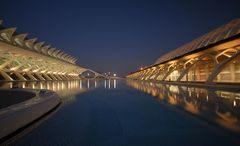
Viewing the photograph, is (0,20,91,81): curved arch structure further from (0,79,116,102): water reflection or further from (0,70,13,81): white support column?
(0,79,116,102): water reflection

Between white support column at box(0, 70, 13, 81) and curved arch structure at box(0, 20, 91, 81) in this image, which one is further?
white support column at box(0, 70, 13, 81)

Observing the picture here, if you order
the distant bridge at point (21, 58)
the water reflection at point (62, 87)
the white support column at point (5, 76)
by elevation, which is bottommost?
the water reflection at point (62, 87)

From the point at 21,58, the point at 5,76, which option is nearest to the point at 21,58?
the point at 21,58

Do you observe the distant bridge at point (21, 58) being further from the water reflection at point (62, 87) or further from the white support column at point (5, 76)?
the water reflection at point (62, 87)

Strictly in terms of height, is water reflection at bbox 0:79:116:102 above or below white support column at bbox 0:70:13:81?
below

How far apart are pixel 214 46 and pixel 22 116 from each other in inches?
609

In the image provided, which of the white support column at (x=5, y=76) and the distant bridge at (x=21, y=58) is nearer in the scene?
the distant bridge at (x=21, y=58)

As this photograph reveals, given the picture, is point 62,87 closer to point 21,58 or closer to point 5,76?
point 5,76

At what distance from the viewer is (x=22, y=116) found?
405 centimetres

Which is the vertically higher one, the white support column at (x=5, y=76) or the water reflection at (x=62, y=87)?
the white support column at (x=5, y=76)

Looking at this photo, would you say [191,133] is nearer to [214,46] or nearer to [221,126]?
[221,126]

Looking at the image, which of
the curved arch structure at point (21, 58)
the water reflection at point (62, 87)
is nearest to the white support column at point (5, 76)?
the curved arch structure at point (21, 58)

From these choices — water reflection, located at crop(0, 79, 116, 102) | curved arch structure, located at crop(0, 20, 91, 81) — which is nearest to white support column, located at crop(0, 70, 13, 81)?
curved arch structure, located at crop(0, 20, 91, 81)

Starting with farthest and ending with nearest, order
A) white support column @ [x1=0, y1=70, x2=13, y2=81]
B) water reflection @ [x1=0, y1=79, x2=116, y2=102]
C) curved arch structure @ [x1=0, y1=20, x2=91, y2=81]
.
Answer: white support column @ [x1=0, y1=70, x2=13, y2=81], curved arch structure @ [x1=0, y1=20, x2=91, y2=81], water reflection @ [x1=0, y1=79, x2=116, y2=102]
